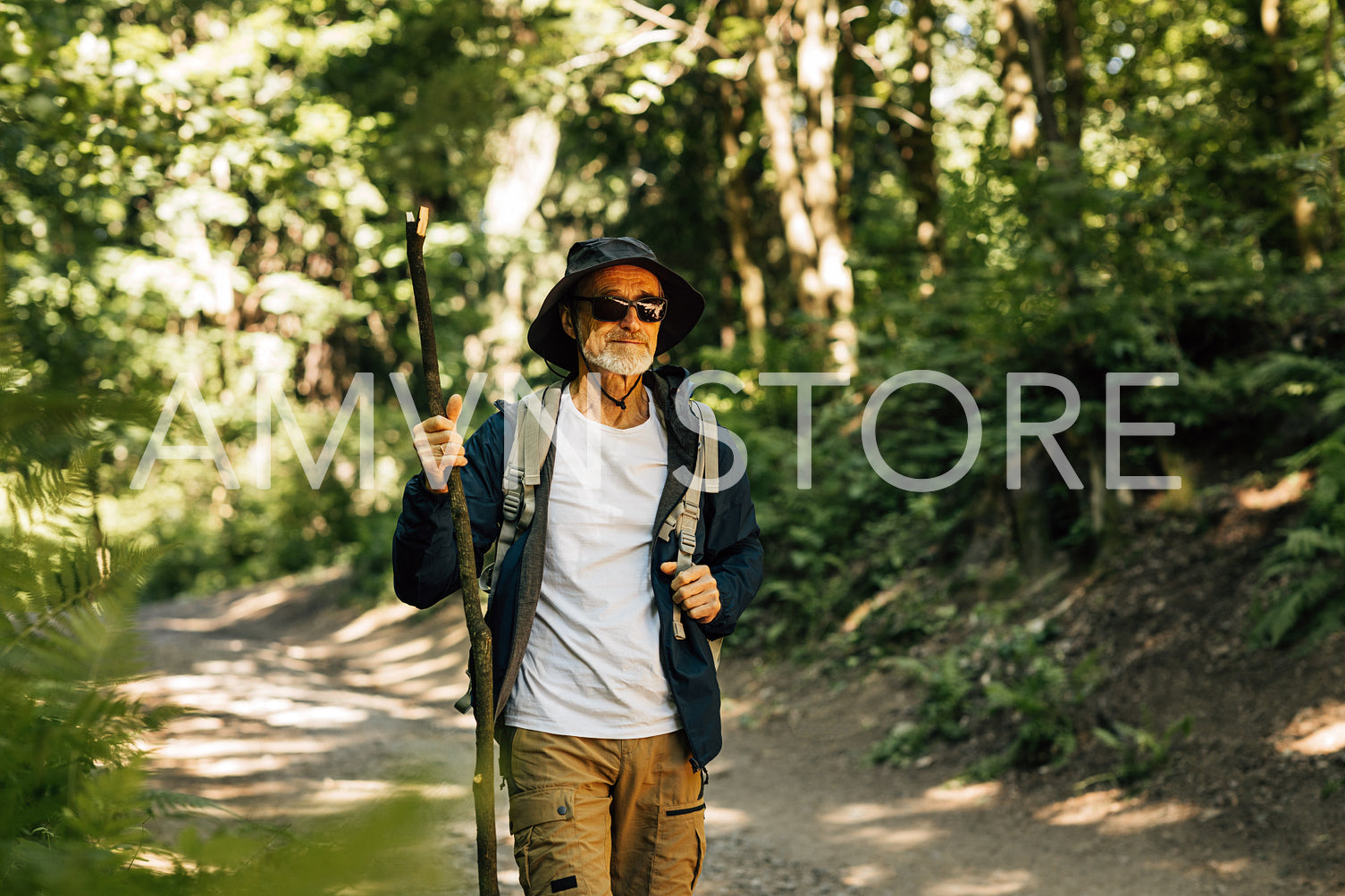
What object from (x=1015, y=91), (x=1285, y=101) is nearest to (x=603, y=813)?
(x=1015, y=91)

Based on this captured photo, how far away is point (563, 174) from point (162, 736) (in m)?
21.6

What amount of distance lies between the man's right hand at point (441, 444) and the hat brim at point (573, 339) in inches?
31.5

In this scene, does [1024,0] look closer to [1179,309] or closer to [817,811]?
[1179,309]

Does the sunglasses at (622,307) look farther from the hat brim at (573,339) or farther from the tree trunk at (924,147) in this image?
the tree trunk at (924,147)

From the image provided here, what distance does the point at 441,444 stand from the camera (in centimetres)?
270

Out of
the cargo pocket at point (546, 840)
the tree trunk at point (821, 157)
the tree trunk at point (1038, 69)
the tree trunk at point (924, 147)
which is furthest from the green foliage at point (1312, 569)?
the tree trunk at point (924, 147)

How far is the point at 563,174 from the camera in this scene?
2178cm

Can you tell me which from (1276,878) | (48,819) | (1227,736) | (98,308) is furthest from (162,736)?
(98,308)

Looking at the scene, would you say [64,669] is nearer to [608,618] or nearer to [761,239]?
[608,618]

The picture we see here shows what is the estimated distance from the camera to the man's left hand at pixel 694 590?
3188mm

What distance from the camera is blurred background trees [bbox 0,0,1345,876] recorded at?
25.2ft

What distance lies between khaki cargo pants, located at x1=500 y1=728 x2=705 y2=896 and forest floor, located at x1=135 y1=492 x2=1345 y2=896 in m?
1.32

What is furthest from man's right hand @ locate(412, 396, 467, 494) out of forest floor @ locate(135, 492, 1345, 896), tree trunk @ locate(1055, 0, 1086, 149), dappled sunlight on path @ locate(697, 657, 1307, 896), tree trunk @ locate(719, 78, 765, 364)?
tree trunk @ locate(719, 78, 765, 364)

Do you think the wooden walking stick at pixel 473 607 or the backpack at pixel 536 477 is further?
the backpack at pixel 536 477
